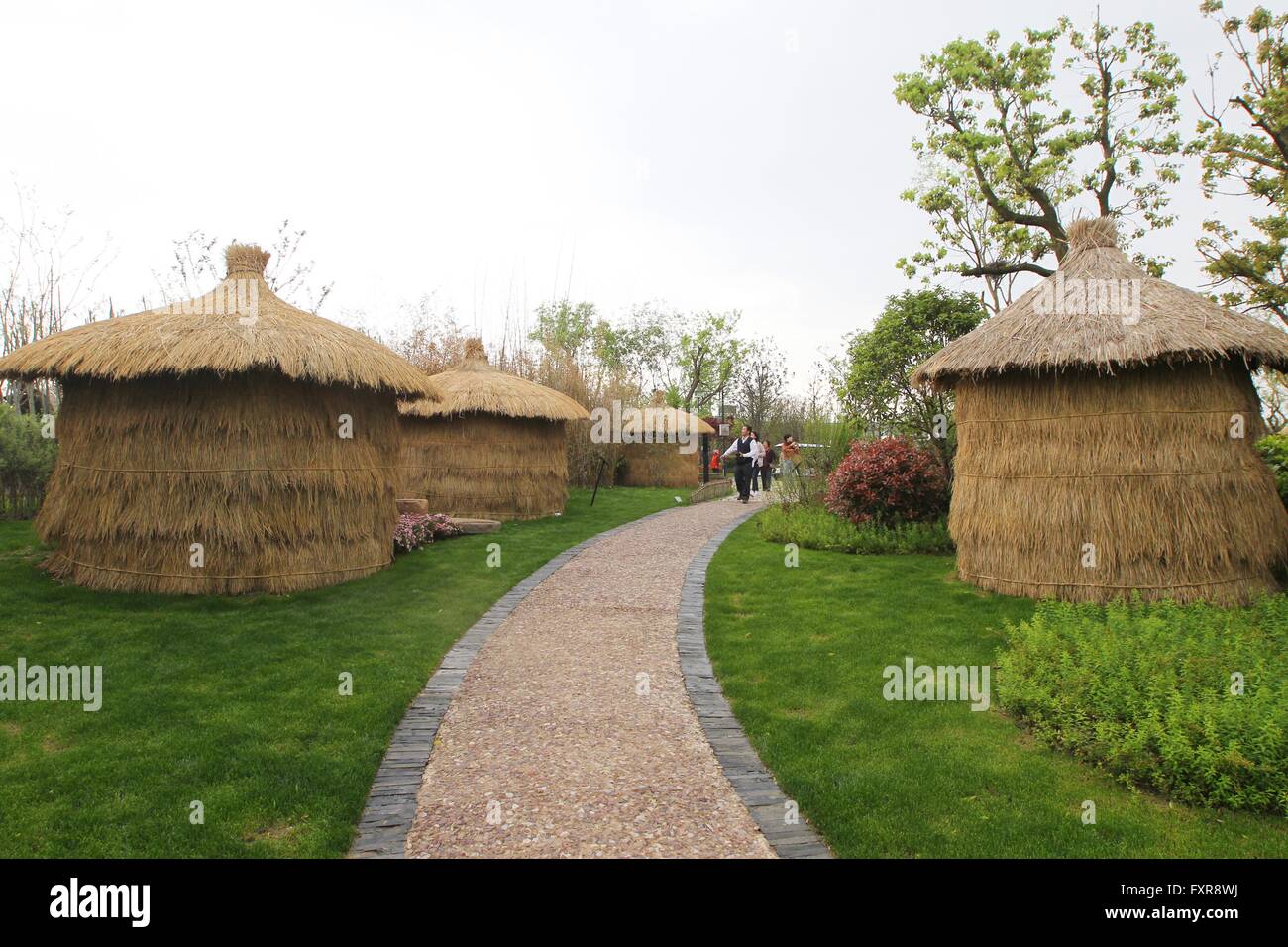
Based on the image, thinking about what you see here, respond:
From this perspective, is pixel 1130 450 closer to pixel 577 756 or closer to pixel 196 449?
pixel 577 756

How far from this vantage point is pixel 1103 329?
7676 millimetres

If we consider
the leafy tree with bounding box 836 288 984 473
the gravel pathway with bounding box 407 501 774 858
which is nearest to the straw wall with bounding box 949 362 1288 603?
the gravel pathway with bounding box 407 501 774 858

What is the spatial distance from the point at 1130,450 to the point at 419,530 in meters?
10.1

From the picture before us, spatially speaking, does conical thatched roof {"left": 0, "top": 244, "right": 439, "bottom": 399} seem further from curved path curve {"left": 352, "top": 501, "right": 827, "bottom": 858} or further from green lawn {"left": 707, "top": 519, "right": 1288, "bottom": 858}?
green lawn {"left": 707, "top": 519, "right": 1288, "bottom": 858}

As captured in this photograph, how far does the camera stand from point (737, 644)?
6848 mm

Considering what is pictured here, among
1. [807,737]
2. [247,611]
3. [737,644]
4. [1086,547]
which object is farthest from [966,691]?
[247,611]

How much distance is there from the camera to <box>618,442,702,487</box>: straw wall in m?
26.4

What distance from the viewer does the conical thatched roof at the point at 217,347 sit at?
25.8 ft

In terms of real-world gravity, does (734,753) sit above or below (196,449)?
below

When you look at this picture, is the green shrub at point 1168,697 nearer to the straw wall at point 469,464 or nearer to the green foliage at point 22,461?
the straw wall at point 469,464

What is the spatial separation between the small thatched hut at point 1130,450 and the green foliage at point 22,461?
47.9ft

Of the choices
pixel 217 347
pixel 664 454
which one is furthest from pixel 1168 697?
pixel 664 454
